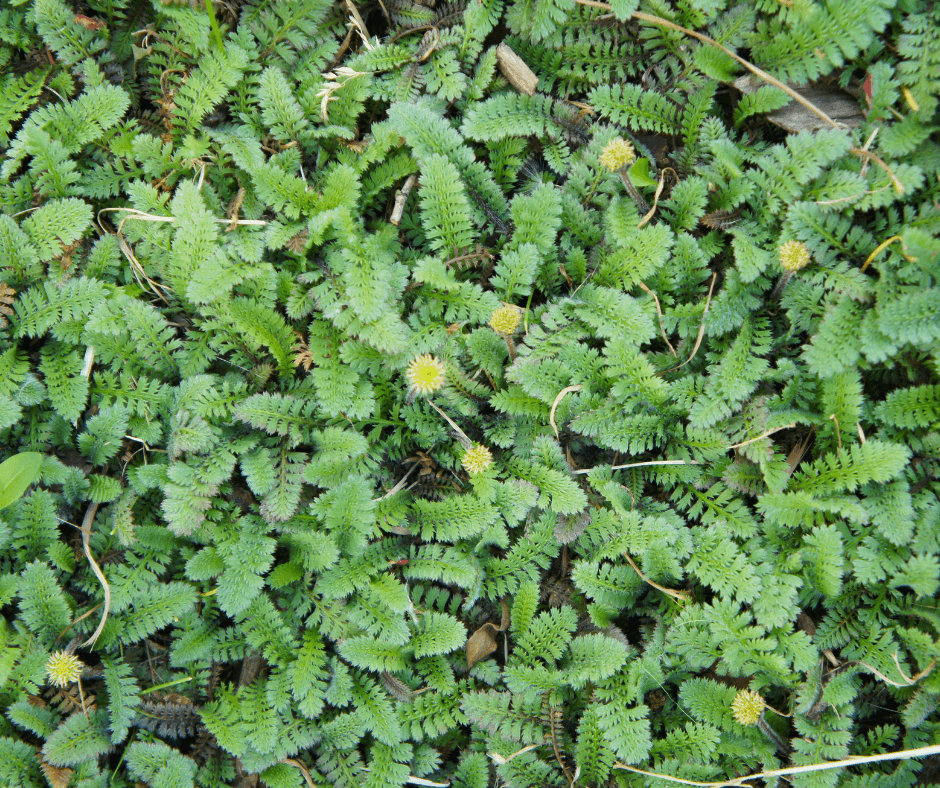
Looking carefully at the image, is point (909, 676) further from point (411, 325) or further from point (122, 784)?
point (122, 784)

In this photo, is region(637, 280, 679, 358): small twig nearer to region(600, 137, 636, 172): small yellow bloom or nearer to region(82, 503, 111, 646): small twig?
region(600, 137, 636, 172): small yellow bloom

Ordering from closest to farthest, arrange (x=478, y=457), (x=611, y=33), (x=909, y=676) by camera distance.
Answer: (x=909, y=676) → (x=478, y=457) → (x=611, y=33)

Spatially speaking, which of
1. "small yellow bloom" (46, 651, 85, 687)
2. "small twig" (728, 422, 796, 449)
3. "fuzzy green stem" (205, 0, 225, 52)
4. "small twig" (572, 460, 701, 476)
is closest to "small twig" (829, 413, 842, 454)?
"small twig" (728, 422, 796, 449)

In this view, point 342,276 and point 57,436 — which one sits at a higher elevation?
point 342,276

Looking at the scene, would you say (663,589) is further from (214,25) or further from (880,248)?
(214,25)

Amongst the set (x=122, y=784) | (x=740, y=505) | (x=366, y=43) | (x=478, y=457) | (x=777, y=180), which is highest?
(x=366, y=43)

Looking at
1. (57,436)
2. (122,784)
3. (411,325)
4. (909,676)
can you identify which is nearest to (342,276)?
(411,325)

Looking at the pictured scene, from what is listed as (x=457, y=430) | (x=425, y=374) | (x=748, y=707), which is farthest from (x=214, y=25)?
(x=748, y=707)
